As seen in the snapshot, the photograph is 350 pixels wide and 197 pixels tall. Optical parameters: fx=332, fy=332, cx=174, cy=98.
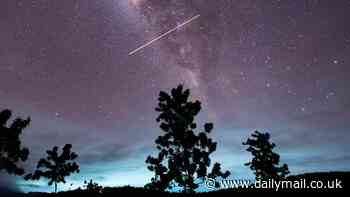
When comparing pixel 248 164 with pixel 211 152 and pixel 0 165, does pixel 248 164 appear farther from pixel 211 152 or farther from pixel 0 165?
pixel 0 165

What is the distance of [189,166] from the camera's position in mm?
34594

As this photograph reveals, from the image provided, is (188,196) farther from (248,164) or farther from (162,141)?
(248,164)

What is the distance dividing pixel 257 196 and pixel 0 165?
2755cm

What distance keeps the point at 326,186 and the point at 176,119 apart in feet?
55.8

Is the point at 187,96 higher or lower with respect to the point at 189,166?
higher

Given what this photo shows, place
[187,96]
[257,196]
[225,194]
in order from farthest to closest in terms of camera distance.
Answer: [187,96] → [225,194] → [257,196]

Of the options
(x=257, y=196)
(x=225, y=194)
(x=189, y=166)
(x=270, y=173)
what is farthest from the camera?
(x=270, y=173)


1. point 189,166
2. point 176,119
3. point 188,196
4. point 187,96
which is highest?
point 187,96

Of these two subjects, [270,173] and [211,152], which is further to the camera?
[270,173]

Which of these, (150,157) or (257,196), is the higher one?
(150,157)

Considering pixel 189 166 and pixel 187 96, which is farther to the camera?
pixel 187 96

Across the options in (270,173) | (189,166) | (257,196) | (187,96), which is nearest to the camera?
(257,196)

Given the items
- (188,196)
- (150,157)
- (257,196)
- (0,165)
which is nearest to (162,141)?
(150,157)

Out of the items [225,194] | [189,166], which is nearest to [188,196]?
[225,194]
